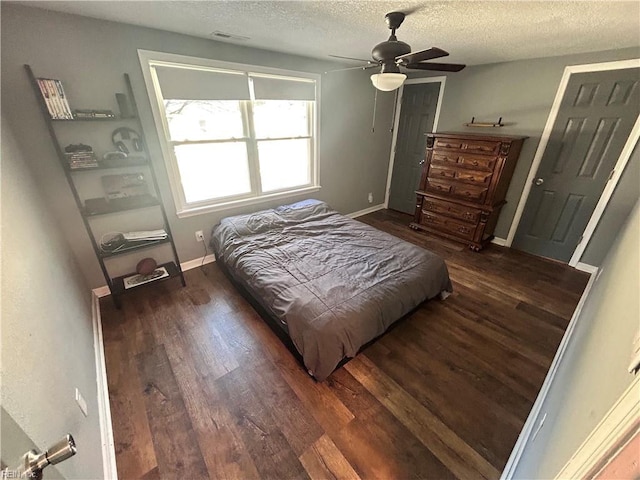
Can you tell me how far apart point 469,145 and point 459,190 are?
56 cm

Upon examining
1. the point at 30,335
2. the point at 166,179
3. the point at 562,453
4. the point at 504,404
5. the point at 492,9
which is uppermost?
the point at 492,9

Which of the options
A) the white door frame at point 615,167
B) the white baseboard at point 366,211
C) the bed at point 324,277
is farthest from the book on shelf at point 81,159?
the white door frame at point 615,167

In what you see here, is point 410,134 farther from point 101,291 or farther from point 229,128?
point 101,291

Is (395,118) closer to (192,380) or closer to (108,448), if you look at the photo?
(192,380)

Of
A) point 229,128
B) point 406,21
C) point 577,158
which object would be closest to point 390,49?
point 406,21

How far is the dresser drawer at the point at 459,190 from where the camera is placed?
10.5ft

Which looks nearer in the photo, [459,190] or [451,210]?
[459,190]

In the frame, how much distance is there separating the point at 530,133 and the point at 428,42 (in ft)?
5.85

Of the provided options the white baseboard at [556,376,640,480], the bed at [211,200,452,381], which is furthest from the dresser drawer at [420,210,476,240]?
the white baseboard at [556,376,640,480]

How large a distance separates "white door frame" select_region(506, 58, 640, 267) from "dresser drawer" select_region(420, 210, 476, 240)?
0.61 meters

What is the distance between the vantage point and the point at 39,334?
1.01 meters

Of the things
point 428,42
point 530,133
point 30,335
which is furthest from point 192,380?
point 530,133

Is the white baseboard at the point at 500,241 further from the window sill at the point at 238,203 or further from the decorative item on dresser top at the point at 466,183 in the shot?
the window sill at the point at 238,203

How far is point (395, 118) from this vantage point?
425 centimetres
